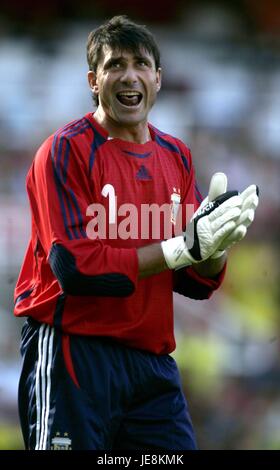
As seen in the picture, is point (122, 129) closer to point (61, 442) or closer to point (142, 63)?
point (142, 63)

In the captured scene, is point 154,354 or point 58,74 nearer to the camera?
point 154,354

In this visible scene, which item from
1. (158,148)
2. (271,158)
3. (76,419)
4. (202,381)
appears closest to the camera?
(76,419)

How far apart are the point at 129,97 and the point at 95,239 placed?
568mm

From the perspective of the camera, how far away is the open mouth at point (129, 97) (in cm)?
370

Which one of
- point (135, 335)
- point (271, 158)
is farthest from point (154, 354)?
point (271, 158)

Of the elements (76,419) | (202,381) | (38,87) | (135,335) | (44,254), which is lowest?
(202,381)

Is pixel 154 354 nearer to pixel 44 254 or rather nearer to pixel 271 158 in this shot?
pixel 44 254

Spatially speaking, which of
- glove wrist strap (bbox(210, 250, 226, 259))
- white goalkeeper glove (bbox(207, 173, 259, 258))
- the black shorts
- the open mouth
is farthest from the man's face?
the black shorts

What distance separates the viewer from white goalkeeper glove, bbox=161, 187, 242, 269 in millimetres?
3400

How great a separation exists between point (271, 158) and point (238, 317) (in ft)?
4.34

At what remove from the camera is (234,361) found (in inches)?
281

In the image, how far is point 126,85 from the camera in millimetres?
3688

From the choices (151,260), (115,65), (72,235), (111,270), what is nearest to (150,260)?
(151,260)

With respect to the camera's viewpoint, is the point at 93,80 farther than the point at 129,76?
Yes
